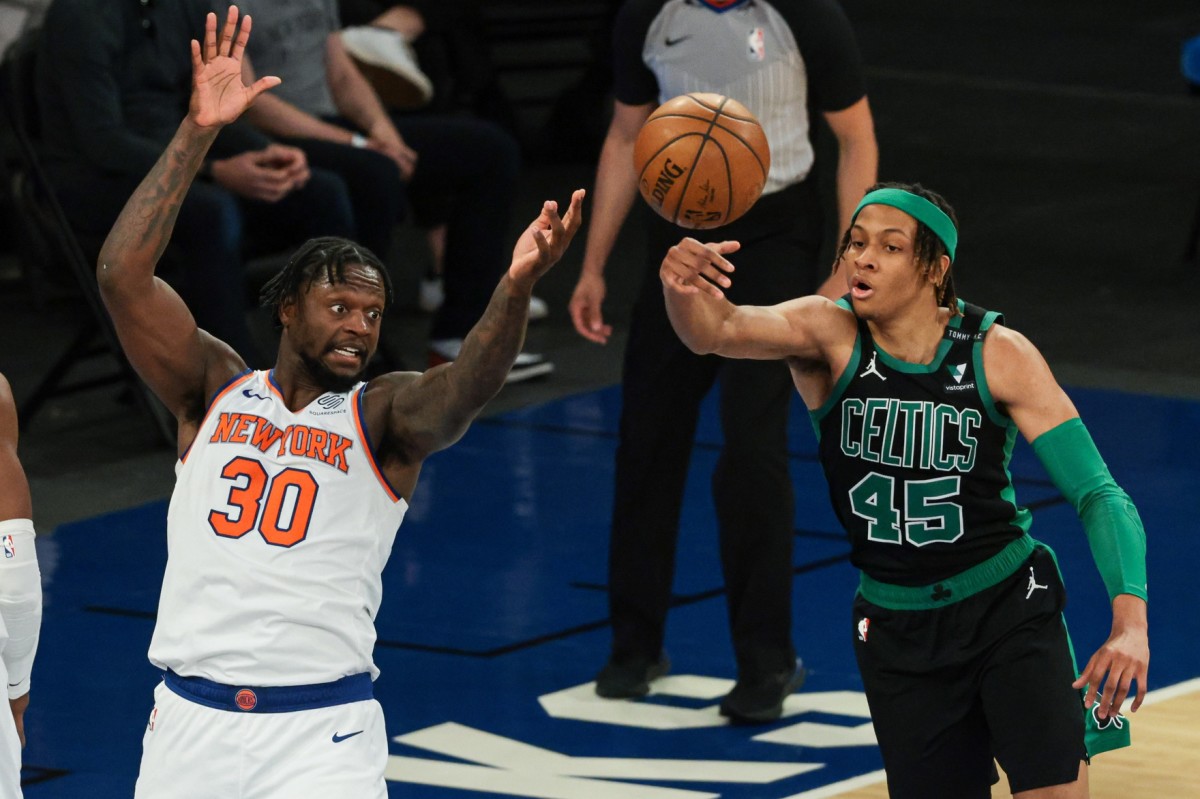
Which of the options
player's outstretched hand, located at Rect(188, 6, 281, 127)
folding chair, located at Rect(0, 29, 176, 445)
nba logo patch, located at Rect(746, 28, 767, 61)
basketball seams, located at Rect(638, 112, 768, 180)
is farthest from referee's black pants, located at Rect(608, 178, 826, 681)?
folding chair, located at Rect(0, 29, 176, 445)

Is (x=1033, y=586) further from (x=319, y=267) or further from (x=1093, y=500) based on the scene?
(x=319, y=267)

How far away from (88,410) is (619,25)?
4.41 metres

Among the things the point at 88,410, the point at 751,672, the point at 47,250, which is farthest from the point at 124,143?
the point at 751,672

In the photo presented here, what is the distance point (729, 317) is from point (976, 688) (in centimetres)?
91

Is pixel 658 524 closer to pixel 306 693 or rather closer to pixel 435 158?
pixel 306 693

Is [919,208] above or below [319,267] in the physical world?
above

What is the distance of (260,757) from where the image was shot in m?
4.30

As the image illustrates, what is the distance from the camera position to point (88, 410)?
10188 mm

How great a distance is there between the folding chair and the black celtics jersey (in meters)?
5.24

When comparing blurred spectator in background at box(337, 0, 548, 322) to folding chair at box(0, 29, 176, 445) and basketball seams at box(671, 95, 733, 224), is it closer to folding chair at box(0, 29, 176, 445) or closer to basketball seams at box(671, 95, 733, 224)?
folding chair at box(0, 29, 176, 445)

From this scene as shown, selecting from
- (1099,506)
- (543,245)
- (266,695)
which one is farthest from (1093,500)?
(266,695)

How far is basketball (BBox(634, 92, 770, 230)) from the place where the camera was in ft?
17.2

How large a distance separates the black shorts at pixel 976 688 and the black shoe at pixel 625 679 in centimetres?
186

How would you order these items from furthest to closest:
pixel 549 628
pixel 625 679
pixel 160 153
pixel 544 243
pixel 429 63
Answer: pixel 429 63 → pixel 160 153 → pixel 549 628 → pixel 625 679 → pixel 544 243
